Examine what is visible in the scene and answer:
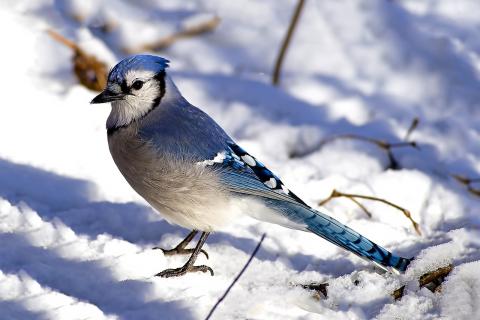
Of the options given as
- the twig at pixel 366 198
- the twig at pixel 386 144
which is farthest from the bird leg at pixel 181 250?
the twig at pixel 386 144

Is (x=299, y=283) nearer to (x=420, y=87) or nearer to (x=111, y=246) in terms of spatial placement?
(x=111, y=246)

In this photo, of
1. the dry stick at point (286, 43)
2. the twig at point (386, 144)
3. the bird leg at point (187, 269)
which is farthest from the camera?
the dry stick at point (286, 43)

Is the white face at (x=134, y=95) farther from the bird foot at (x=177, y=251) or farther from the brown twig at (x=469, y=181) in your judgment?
the brown twig at (x=469, y=181)

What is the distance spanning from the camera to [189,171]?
9.34 feet

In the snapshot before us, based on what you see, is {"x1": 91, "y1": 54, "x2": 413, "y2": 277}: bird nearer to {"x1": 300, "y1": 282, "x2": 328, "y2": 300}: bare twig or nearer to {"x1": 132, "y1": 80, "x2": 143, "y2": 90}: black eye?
{"x1": 132, "y1": 80, "x2": 143, "y2": 90}: black eye

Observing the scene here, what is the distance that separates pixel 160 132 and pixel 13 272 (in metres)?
0.68

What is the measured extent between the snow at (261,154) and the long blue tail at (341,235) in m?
0.10

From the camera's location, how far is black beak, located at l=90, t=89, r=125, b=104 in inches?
114

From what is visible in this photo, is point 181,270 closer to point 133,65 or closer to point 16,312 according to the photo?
point 16,312

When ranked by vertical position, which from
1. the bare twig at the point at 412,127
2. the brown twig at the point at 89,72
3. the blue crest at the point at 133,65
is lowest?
the blue crest at the point at 133,65

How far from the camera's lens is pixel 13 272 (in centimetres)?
268

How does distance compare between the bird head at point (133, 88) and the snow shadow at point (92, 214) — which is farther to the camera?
the snow shadow at point (92, 214)

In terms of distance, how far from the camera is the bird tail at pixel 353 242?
2.79 m

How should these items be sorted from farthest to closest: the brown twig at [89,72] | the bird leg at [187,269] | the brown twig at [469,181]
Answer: the brown twig at [89,72]
the brown twig at [469,181]
the bird leg at [187,269]
